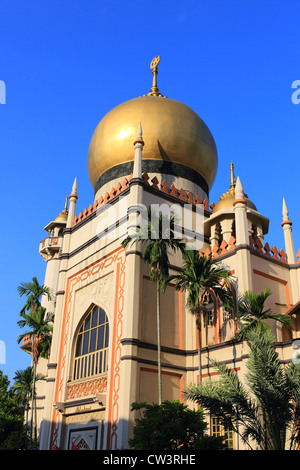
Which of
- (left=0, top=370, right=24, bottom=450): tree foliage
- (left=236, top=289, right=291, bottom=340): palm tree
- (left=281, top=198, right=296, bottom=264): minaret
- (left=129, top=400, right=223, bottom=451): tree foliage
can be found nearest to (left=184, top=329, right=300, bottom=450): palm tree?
(left=129, top=400, right=223, bottom=451): tree foliage

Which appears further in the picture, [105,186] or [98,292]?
[105,186]

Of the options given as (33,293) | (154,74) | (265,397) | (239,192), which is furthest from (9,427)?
(154,74)

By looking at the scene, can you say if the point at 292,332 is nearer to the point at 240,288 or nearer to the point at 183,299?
the point at 240,288

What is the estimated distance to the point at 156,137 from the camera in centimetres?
2462

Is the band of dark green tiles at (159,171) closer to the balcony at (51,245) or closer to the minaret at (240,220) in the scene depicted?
the minaret at (240,220)

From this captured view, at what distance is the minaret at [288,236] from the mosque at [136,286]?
6cm

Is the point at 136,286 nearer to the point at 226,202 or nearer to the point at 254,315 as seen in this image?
the point at 254,315

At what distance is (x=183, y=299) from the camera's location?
784 inches

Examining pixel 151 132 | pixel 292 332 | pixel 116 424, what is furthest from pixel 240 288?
pixel 151 132

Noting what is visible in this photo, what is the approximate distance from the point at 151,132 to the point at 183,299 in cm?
944

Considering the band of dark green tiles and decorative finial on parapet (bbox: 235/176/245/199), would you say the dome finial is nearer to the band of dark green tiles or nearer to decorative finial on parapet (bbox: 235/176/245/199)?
the band of dark green tiles

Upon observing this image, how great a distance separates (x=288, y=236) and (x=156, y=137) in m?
8.42
